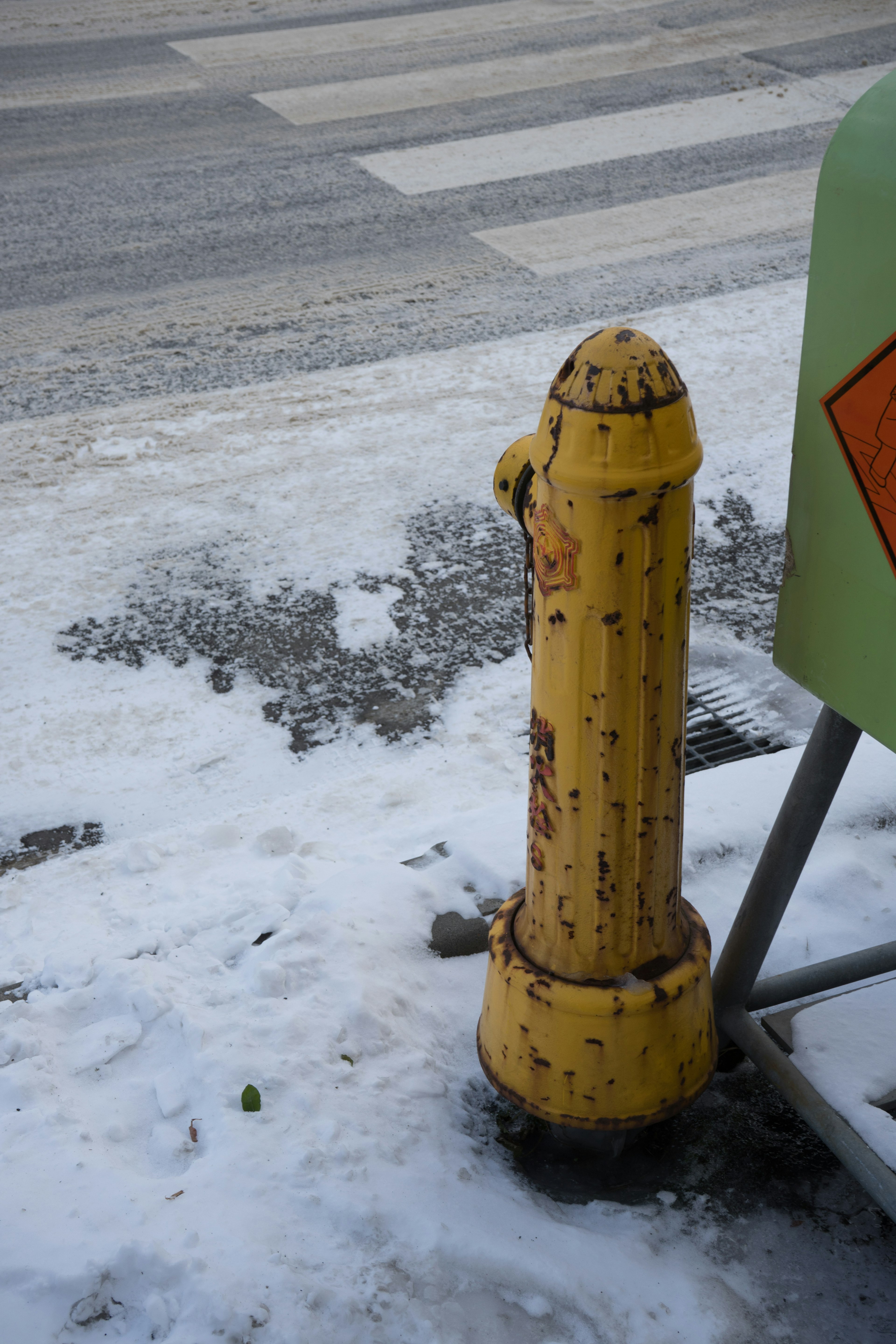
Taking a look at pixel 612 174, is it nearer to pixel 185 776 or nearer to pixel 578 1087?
pixel 185 776

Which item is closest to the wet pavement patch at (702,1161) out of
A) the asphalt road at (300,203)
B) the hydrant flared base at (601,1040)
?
the hydrant flared base at (601,1040)

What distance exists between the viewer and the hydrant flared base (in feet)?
5.49

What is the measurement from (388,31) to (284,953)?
868 cm

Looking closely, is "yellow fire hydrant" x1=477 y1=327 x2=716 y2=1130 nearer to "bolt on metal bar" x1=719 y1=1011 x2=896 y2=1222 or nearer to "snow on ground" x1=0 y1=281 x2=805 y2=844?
"bolt on metal bar" x1=719 y1=1011 x2=896 y2=1222

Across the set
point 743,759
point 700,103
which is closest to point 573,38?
point 700,103

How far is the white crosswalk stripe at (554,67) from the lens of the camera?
24.6ft

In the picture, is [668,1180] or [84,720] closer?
[668,1180]

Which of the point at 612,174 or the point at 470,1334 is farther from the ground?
the point at 612,174

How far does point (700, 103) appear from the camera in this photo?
24.0 feet

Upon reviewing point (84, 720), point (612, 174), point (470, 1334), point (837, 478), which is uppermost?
point (837, 478)

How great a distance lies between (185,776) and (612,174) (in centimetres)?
485

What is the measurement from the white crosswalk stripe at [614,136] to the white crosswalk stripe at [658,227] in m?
0.72

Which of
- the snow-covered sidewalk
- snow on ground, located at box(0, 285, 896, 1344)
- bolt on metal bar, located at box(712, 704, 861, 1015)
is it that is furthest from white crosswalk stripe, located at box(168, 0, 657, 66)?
bolt on metal bar, located at box(712, 704, 861, 1015)

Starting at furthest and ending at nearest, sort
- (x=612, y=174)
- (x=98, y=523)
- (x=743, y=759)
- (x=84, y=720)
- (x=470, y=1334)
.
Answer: (x=612, y=174) < (x=98, y=523) < (x=84, y=720) < (x=743, y=759) < (x=470, y=1334)
